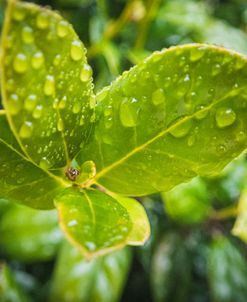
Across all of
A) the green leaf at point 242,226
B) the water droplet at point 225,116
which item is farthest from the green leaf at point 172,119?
the green leaf at point 242,226

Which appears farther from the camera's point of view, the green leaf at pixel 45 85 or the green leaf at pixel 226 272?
the green leaf at pixel 226 272

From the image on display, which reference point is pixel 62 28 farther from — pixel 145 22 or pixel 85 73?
pixel 145 22

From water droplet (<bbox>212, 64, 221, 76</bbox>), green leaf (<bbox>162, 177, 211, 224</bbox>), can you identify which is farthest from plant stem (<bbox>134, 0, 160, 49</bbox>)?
water droplet (<bbox>212, 64, 221, 76</bbox>)

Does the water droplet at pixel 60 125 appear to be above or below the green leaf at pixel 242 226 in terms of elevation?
above

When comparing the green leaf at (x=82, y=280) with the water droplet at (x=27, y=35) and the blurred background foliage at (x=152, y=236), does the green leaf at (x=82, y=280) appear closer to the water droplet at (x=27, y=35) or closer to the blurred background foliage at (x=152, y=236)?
the blurred background foliage at (x=152, y=236)

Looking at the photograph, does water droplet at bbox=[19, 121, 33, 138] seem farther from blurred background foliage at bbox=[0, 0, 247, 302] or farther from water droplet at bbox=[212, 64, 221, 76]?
blurred background foliage at bbox=[0, 0, 247, 302]

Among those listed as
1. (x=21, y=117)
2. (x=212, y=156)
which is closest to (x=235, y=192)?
(x=212, y=156)

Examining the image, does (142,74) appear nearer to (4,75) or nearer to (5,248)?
(4,75)
